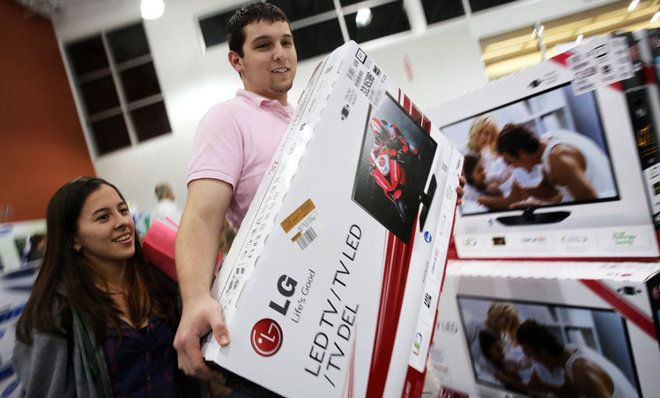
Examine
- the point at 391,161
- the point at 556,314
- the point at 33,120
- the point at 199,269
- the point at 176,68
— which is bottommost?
the point at 556,314

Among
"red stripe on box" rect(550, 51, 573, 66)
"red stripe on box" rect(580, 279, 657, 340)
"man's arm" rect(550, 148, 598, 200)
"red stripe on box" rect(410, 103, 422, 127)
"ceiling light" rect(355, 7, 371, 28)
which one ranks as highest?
"ceiling light" rect(355, 7, 371, 28)

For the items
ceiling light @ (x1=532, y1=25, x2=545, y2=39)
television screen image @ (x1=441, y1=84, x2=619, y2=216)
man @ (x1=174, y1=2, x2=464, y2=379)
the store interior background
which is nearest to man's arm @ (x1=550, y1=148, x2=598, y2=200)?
television screen image @ (x1=441, y1=84, x2=619, y2=216)

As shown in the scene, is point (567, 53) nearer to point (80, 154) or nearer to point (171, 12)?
point (171, 12)

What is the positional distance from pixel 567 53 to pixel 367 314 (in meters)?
0.81

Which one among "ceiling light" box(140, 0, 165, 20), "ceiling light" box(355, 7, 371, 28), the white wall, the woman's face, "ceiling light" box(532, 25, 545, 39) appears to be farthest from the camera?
"ceiling light" box(355, 7, 371, 28)

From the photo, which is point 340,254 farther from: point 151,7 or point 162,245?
point 151,7

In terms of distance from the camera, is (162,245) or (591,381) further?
(162,245)

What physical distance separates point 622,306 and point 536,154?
0.43m

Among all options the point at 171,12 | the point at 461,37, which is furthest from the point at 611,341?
the point at 171,12

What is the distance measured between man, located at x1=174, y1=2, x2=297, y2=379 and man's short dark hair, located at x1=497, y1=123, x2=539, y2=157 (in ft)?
2.06

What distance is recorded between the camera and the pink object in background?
3.77 feet

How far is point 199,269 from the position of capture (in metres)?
0.75

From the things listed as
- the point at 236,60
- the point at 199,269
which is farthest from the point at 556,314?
the point at 236,60

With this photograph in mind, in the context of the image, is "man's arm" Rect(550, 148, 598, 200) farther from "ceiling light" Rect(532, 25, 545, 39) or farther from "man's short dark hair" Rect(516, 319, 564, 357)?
"ceiling light" Rect(532, 25, 545, 39)
